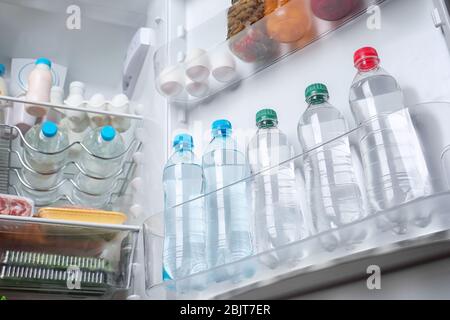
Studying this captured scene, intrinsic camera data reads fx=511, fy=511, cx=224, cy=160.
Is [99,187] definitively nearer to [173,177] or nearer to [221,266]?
[173,177]

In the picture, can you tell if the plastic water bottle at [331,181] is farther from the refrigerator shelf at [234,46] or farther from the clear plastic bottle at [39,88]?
the clear plastic bottle at [39,88]

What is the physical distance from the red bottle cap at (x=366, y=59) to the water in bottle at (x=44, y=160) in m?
0.68

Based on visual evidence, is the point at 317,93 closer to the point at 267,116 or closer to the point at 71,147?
the point at 267,116

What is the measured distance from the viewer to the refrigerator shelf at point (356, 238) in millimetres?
597

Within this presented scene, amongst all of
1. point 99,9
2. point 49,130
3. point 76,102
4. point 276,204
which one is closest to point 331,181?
point 276,204

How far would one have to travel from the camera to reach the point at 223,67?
1.00 meters

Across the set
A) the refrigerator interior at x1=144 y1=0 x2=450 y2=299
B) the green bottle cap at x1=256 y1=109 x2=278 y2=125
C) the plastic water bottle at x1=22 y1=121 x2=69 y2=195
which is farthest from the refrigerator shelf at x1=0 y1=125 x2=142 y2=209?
the green bottle cap at x1=256 y1=109 x2=278 y2=125

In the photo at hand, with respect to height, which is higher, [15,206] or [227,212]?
[15,206]

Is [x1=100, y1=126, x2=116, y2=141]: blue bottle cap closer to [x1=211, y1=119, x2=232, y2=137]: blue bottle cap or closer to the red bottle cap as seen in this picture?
[x1=211, y1=119, x2=232, y2=137]: blue bottle cap

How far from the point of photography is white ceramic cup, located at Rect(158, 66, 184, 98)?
105cm

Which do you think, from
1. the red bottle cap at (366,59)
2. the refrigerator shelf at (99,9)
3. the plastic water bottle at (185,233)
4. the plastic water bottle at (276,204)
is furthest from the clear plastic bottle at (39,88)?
the red bottle cap at (366,59)

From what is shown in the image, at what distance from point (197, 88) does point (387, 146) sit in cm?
49

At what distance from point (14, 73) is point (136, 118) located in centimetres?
45

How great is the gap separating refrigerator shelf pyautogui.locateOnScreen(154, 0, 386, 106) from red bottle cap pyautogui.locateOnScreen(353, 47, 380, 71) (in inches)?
4.5
